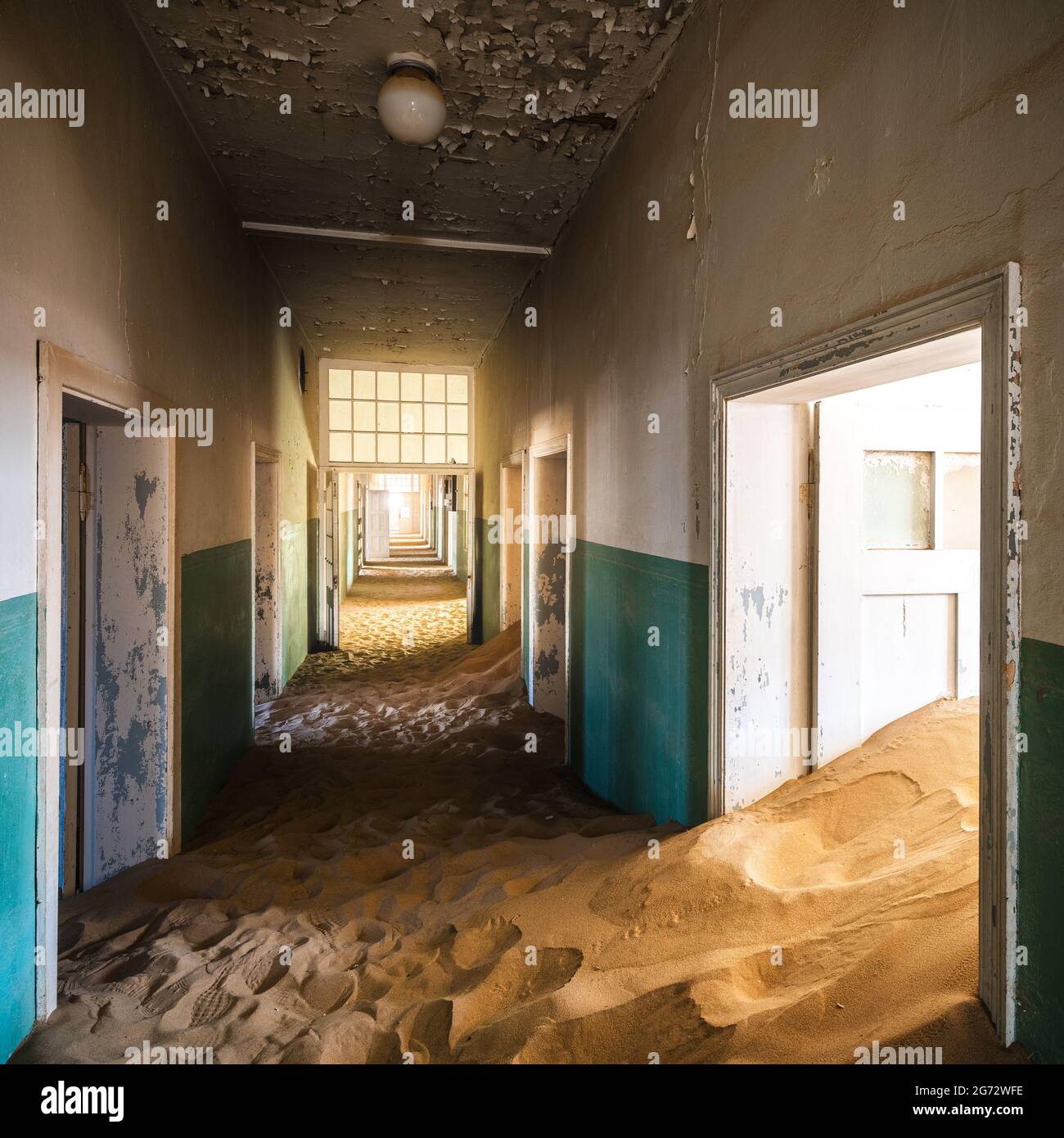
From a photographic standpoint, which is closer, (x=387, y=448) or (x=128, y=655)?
(x=128, y=655)

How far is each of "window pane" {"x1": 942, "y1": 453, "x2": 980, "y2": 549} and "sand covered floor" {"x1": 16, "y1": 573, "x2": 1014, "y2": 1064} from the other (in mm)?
608

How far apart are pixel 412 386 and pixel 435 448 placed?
30.2 inches

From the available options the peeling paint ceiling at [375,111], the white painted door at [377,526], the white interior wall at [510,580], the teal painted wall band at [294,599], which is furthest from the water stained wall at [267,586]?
the white painted door at [377,526]

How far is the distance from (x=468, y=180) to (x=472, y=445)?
14.9 feet

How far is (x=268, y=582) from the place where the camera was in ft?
18.7

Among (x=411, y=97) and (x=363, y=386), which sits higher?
(x=363, y=386)

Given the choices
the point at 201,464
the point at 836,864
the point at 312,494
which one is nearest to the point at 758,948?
the point at 836,864

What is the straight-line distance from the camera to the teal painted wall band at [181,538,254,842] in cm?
322

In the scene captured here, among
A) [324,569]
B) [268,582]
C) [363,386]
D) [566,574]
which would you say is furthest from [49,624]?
[363,386]

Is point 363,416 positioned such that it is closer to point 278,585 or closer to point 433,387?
point 433,387

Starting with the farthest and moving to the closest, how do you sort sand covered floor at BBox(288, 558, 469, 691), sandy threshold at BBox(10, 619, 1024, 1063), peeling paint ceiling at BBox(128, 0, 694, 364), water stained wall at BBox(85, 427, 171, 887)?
sand covered floor at BBox(288, 558, 469, 691) < water stained wall at BBox(85, 427, 171, 887) < peeling paint ceiling at BBox(128, 0, 694, 364) < sandy threshold at BBox(10, 619, 1024, 1063)

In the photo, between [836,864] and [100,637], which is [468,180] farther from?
[836,864]

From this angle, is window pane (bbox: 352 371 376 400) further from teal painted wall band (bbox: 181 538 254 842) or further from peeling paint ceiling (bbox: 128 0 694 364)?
teal painted wall band (bbox: 181 538 254 842)

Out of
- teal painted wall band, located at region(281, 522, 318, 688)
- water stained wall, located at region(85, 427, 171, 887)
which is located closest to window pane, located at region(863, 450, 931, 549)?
water stained wall, located at region(85, 427, 171, 887)
